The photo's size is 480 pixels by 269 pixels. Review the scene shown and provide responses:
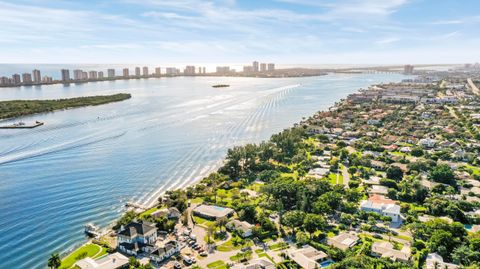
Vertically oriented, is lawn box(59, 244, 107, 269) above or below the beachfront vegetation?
below

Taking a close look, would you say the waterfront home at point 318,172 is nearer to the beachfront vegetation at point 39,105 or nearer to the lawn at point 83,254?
the lawn at point 83,254

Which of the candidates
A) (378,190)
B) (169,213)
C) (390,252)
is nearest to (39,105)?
(169,213)

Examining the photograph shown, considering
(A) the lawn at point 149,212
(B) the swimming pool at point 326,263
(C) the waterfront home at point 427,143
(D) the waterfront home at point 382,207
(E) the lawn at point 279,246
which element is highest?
(C) the waterfront home at point 427,143

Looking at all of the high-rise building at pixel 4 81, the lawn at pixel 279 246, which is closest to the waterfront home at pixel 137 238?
the lawn at pixel 279 246

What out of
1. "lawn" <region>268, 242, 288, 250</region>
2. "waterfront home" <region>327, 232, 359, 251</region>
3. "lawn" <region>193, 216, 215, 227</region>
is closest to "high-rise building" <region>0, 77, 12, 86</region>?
"lawn" <region>193, 216, 215, 227</region>

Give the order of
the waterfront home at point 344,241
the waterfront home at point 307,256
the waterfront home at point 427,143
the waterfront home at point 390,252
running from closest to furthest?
1. the waterfront home at point 307,256
2. the waterfront home at point 390,252
3. the waterfront home at point 344,241
4. the waterfront home at point 427,143

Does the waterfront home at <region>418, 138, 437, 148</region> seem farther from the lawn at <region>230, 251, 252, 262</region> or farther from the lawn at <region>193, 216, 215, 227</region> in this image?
the lawn at <region>230, 251, 252, 262</region>

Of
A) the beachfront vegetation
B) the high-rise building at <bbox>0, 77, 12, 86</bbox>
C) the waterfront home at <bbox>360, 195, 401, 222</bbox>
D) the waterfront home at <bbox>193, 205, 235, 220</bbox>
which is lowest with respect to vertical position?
the waterfront home at <bbox>193, 205, 235, 220</bbox>
